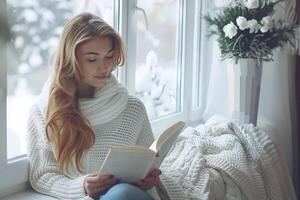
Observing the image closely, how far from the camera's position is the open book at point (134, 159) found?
1.12 metres

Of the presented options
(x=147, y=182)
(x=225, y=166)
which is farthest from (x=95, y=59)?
(x=225, y=166)

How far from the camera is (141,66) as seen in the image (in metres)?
2.05

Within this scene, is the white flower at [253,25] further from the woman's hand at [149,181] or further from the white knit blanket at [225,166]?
the woman's hand at [149,181]

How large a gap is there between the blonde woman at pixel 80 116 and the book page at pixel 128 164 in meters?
0.04

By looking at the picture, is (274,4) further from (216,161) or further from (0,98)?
(0,98)

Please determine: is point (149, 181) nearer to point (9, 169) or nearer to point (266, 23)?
point (9, 169)

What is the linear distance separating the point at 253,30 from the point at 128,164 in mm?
1041

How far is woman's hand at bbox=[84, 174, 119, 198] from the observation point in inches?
47.9

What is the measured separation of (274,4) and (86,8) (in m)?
0.86

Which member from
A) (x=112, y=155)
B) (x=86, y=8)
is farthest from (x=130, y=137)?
(x=86, y=8)

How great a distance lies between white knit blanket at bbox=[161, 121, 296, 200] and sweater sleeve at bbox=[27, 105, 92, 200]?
328mm

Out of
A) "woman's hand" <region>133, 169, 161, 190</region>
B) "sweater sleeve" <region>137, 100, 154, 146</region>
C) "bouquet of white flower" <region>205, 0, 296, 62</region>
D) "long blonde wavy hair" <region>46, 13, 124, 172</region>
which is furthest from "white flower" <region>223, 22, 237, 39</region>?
"woman's hand" <region>133, 169, 161, 190</region>

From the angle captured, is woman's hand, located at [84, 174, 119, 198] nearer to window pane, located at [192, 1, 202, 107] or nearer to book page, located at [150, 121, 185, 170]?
book page, located at [150, 121, 185, 170]

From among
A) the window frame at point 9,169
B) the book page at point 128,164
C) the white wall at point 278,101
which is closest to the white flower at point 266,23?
the white wall at point 278,101
